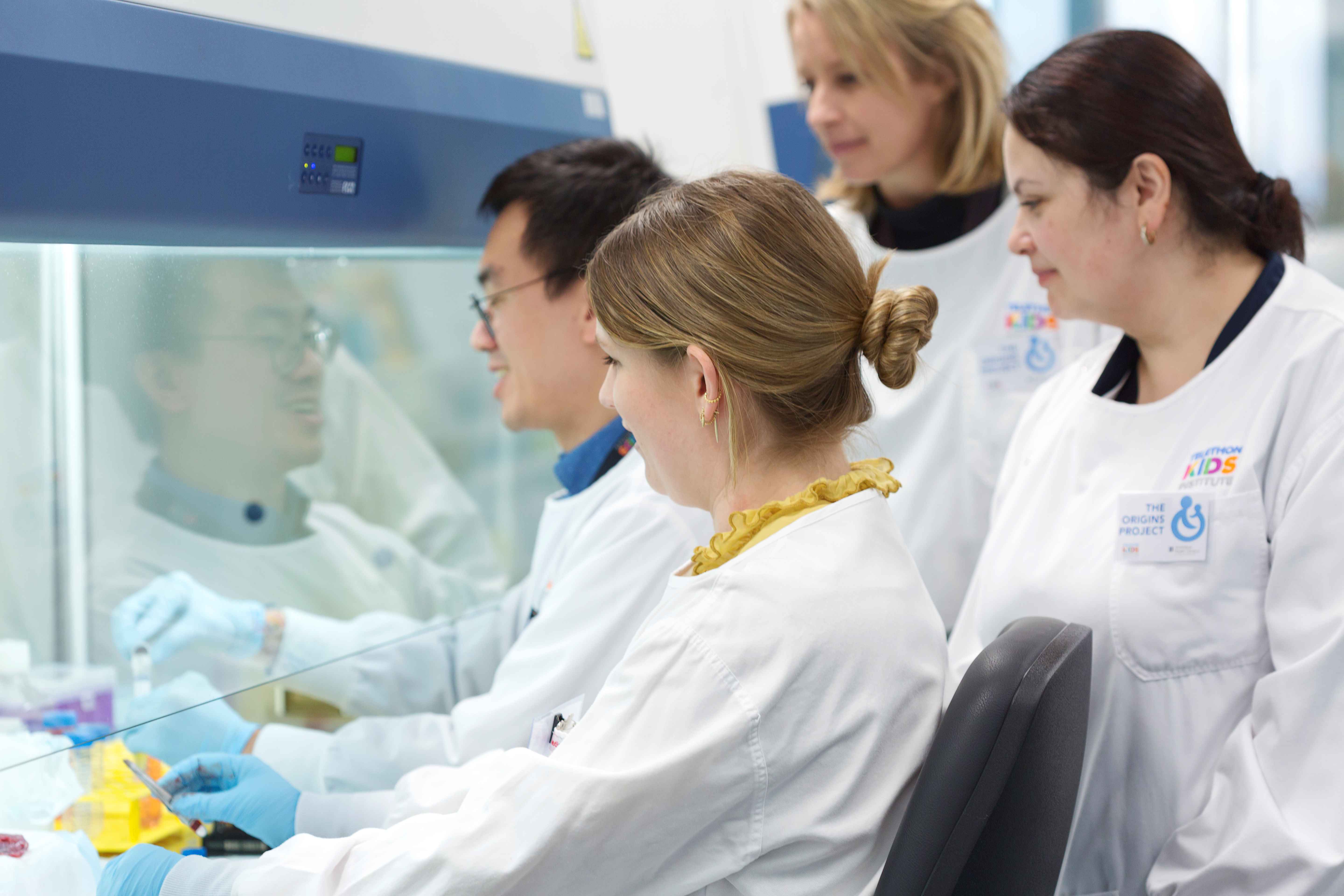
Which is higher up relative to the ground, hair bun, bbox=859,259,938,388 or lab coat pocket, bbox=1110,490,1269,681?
hair bun, bbox=859,259,938,388

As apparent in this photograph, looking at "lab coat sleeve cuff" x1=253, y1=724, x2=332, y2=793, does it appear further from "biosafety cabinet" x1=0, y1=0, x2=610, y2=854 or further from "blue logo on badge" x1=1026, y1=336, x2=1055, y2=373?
"blue logo on badge" x1=1026, y1=336, x2=1055, y2=373

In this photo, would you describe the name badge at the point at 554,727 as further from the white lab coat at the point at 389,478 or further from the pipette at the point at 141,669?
the white lab coat at the point at 389,478

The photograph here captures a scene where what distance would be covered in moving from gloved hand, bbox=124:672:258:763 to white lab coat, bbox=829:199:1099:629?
1.00m

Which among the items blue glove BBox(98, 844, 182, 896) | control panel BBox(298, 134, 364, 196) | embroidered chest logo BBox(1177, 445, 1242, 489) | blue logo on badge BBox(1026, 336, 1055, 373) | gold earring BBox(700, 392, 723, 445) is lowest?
blue glove BBox(98, 844, 182, 896)

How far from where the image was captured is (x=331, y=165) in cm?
129

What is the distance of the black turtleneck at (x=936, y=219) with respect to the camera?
5.78ft

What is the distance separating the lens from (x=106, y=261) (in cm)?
123

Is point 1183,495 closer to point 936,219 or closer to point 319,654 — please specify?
point 936,219

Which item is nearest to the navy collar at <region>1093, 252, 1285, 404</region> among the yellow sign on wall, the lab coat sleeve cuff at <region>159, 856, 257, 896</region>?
the yellow sign on wall

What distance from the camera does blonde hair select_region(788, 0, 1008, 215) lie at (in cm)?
169

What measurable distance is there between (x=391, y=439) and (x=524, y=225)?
0.58 m

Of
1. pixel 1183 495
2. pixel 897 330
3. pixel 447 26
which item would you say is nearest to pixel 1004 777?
pixel 897 330

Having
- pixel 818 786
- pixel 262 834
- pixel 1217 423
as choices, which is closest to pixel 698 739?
pixel 818 786

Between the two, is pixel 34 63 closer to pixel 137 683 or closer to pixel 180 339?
pixel 180 339
